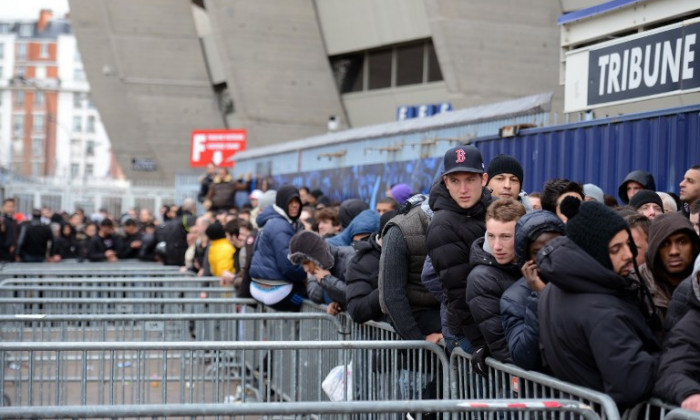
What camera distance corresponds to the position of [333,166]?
21984 mm

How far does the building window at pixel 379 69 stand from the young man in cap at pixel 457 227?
27.8 meters

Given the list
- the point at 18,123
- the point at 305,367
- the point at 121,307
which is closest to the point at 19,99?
the point at 18,123

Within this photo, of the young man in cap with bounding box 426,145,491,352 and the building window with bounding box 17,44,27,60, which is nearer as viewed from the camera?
the young man in cap with bounding box 426,145,491,352

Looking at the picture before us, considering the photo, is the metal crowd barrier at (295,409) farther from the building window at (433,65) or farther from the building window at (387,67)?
the building window at (433,65)

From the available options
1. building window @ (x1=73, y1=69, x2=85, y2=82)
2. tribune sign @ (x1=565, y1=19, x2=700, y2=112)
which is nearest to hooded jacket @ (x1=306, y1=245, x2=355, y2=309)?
tribune sign @ (x1=565, y1=19, x2=700, y2=112)

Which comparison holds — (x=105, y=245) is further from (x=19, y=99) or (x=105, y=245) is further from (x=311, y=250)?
(x=19, y=99)

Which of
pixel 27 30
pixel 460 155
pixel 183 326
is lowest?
pixel 183 326

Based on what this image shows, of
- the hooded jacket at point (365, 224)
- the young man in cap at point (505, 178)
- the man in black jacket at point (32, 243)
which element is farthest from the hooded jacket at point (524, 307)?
the man in black jacket at point (32, 243)

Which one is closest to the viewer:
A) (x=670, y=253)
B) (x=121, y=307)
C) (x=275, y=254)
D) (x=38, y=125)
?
(x=670, y=253)

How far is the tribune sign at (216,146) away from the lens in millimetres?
34219

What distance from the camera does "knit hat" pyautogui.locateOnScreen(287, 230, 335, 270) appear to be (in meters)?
8.59

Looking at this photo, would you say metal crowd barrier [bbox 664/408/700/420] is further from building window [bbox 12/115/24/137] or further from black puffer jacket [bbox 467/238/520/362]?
building window [bbox 12/115/24/137]

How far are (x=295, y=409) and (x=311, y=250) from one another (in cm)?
427

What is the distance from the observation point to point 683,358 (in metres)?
4.51
